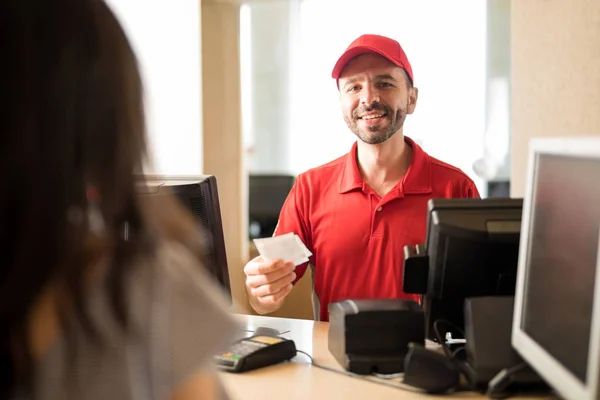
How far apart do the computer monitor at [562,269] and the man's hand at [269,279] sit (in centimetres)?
65

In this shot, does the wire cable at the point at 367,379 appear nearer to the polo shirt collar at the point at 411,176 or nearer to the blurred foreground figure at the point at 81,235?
the blurred foreground figure at the point at 81,235

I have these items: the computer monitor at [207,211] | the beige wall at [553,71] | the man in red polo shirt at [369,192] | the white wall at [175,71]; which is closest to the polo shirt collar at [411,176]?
the man in red polo shirt at [369,192]

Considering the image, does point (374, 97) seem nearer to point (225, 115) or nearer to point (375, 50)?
point (375, 50)

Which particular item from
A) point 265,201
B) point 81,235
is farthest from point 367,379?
point 265,201

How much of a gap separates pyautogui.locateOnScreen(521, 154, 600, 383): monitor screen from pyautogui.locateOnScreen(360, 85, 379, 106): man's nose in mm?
1339

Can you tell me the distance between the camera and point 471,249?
1.47m

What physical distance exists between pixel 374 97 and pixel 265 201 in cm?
282

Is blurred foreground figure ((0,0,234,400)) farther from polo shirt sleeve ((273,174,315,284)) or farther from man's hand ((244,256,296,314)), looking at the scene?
polo shirt sleeve ((273,174,315,284))

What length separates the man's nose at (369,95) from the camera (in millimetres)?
2520

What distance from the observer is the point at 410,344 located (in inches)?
53.2

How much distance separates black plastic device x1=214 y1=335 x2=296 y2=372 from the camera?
150cm

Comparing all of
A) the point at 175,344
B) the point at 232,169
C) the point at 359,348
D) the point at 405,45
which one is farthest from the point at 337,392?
the point at 405,45

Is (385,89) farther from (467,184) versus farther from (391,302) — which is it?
(391,302)

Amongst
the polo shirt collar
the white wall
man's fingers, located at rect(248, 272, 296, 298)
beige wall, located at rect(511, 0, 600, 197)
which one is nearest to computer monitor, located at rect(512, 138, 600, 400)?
man's fingers, located at rect(248, 272, 296, 298)
